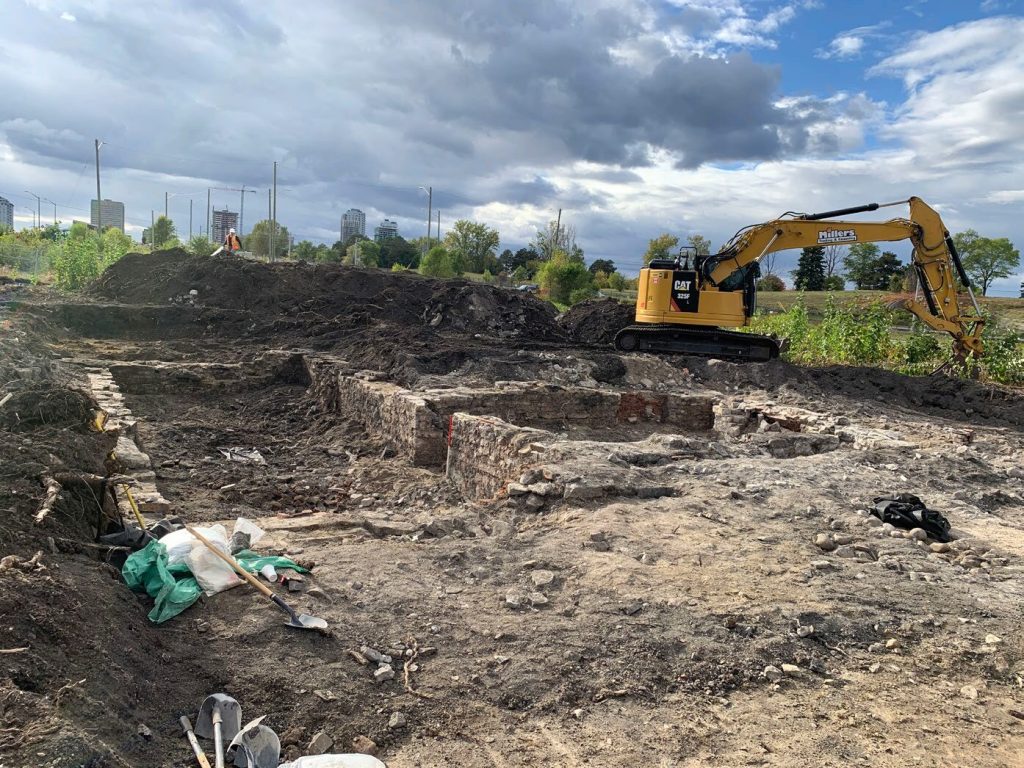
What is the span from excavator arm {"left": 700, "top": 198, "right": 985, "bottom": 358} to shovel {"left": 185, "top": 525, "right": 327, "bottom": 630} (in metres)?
10.5

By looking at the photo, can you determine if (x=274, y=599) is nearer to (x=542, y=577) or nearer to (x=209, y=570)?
(x=209, y=570)

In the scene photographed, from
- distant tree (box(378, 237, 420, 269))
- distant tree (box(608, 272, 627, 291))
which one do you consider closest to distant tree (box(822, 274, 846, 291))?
distant tree (box(608, 272, 627, 291))

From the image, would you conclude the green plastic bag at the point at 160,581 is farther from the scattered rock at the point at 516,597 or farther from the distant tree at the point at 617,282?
the distant tree at the point at 617,282

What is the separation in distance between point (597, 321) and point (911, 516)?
49.6 ft

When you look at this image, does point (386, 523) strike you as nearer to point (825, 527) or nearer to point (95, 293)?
point (825, 527)

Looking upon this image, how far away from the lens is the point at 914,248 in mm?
12406

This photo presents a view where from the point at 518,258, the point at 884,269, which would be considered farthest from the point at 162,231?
the point at 884,269

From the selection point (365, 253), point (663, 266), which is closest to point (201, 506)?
point (663, 266)

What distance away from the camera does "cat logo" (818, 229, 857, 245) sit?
12211mm

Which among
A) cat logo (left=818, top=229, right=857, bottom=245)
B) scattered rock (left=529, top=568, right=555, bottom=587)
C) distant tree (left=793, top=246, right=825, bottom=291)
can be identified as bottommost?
scattered rock (left=529, top=568, right=555, bottom=587)

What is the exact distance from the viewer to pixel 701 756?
303 centimetres

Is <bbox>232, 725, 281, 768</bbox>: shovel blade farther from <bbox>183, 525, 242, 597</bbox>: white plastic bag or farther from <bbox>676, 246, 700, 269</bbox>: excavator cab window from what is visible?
<bbox>676, 246, 700, 269</bbox>: excavator cab window

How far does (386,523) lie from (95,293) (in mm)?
→ 19675

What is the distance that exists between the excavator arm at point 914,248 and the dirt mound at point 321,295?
7956 millimetres
